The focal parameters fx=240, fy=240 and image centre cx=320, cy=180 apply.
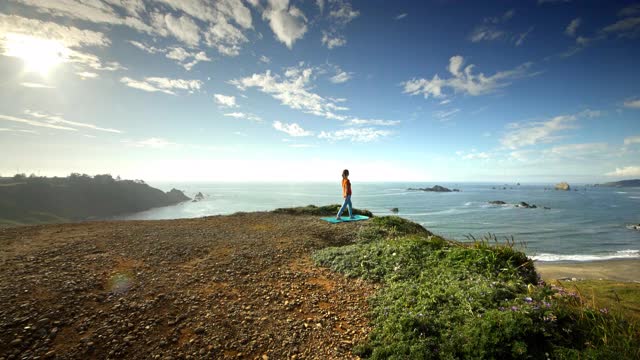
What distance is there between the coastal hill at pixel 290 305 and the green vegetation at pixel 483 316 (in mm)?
23

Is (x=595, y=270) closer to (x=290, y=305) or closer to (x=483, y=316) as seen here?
(x=483, y=316)

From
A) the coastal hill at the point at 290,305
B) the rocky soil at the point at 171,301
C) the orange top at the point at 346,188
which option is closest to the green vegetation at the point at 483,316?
the coastal hill at the point at 290,305

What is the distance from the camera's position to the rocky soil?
4.24 metres

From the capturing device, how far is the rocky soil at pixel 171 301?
4238mm

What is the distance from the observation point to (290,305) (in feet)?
18.6

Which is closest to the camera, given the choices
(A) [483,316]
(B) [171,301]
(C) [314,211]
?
(A) [483,316]

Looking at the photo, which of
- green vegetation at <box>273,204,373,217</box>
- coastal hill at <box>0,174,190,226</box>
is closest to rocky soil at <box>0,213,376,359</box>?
green vegetation at <box>273,204,373,217</box>

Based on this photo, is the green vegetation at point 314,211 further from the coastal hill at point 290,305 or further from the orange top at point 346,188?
the coastal hill at point 290,305

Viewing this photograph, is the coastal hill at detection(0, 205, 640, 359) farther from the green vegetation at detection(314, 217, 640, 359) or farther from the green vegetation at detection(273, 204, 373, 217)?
the green vegetation at detection(273, 204, 373, 217)

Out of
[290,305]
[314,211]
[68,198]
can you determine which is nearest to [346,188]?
[314,211]

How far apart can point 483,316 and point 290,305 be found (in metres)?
3.91

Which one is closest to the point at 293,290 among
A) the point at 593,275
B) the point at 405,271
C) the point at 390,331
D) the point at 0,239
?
the point at 390,331

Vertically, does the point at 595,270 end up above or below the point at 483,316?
below

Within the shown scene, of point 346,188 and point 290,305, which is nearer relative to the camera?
point 290,305
